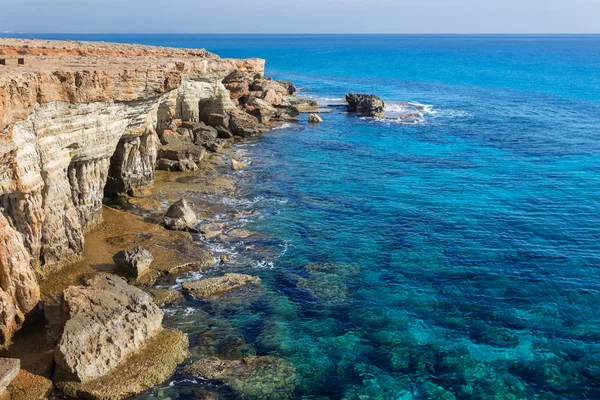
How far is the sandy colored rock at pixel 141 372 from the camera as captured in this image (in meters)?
18.1

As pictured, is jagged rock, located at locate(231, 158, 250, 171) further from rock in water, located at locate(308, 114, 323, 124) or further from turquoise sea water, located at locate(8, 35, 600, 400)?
rock in water, located at locate(308, 114, 323, 124)

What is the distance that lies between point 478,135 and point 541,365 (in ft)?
153

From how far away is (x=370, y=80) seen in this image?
399 ft

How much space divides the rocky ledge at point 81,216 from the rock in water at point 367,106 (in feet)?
141

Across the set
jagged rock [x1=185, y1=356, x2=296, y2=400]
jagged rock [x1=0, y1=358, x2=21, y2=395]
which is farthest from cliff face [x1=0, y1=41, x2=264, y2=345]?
jagged rock [x1=185, y1=356, x2=296, y2=400]

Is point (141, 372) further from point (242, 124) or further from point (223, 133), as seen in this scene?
point (242, 124)

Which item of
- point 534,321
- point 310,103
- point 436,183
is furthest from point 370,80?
point 534,321

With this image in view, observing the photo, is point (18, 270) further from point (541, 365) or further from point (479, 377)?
point (541, 365)

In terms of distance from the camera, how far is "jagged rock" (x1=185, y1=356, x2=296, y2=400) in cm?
1881

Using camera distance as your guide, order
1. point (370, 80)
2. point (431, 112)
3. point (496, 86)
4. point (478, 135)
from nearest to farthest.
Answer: point (478, 135) < point (431, 112) < point (496, 86) < point (370, 80)

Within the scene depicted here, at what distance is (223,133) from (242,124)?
3265 mm

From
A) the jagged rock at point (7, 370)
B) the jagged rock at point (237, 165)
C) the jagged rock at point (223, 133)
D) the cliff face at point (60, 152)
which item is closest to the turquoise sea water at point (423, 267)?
the jagged rock at point (237, 165)

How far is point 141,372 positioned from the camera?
19.1 metres

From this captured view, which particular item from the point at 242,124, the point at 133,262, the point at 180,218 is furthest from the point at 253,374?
the point at 242,124
